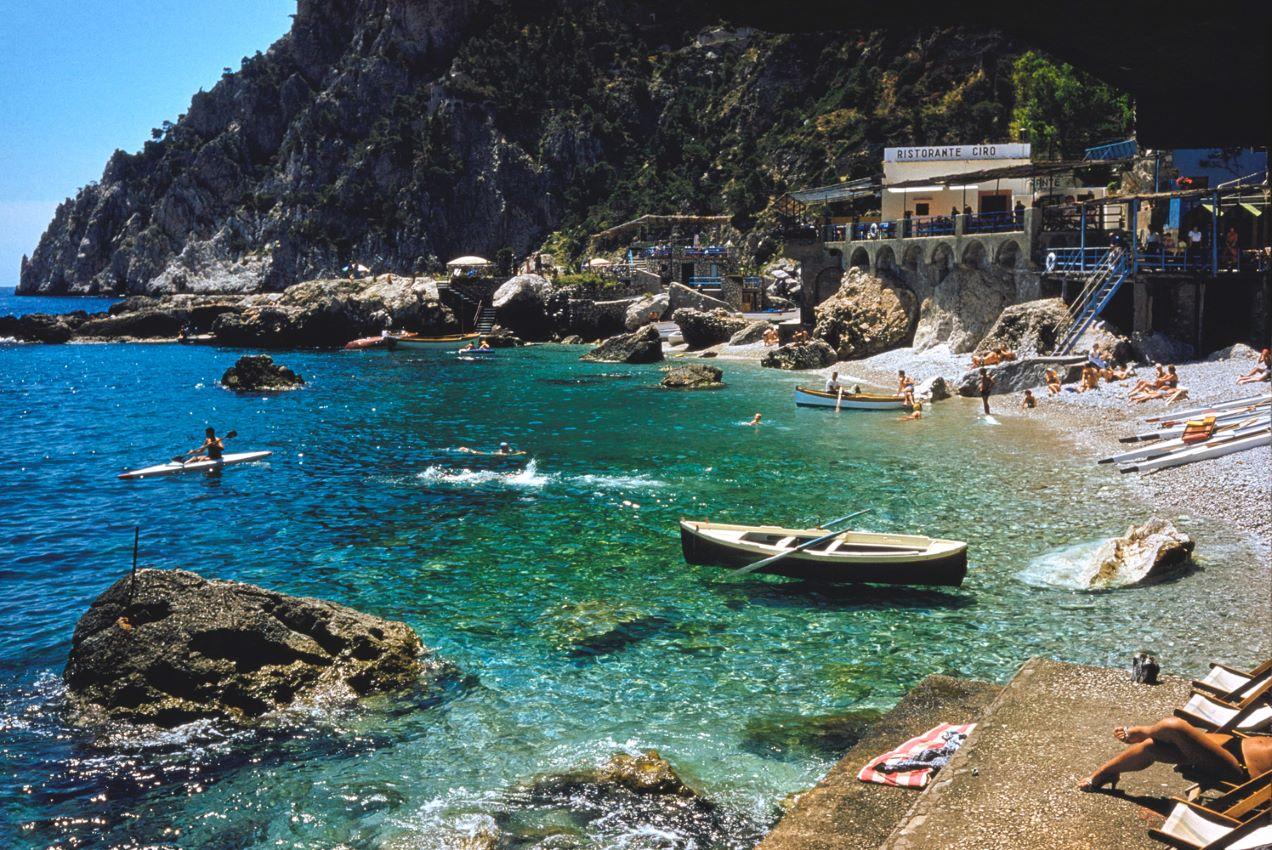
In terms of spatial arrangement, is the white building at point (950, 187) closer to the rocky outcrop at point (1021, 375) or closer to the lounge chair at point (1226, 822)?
the rocky outcrop at point (1021, 375)

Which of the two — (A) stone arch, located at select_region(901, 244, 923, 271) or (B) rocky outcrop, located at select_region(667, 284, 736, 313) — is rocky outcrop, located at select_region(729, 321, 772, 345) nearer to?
(B) rocky outcrop, located at select_region(667, 284, 736, 313)

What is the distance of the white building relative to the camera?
58.7 meters

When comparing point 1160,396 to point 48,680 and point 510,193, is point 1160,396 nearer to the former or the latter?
point 48,680

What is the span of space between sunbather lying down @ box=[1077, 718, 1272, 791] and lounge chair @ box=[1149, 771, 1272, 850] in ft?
1.50

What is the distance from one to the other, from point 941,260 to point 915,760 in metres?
48.3

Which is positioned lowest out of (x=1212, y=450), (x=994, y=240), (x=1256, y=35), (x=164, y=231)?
(x=1212, y=450)

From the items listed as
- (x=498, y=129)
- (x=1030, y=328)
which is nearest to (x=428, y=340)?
(x=1030, y=328)

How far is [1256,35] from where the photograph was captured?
3250 millimetres

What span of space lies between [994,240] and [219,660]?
45.3 m

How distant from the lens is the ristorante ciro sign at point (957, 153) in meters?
62.7

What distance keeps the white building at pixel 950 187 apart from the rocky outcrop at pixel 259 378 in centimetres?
3926

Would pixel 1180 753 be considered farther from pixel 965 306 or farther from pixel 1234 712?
pixel 965 306

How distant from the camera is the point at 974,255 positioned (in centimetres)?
5156

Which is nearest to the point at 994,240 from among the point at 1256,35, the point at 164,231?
the point at 1256,35
